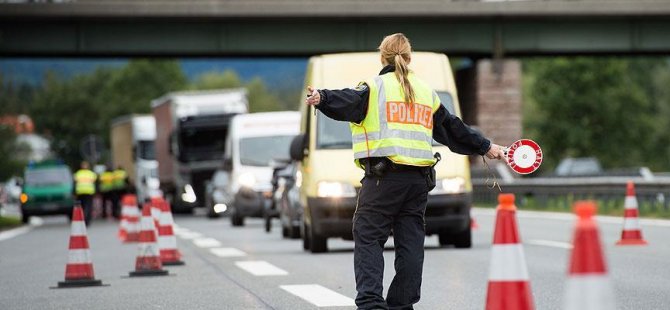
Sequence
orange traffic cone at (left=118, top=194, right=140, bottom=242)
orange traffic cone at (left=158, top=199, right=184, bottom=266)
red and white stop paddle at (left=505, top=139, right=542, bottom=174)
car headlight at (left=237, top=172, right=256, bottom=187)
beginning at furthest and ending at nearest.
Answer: car headlight at (left=237, top=172, right=256, bottom=187) → orange traffic cone at (left=118, top=194, right=140, bottom=242) → orange traffic cone at (left=158, top=199, right=184, bottom=266) → red and white stop paddle at (left=505, top=139, right=542, bottom=174)

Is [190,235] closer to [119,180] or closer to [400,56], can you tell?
[400,56]

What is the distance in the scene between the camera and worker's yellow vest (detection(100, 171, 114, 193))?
141 ft

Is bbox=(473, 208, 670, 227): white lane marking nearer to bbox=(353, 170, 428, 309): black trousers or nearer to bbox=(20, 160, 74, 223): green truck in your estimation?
bbox=(20, 160, 74, 223): green truck

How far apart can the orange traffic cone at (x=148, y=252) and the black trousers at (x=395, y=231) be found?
6.45 metres

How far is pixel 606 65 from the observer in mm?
101312

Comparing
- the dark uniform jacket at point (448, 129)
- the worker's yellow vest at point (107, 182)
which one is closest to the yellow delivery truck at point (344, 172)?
the dark uniform jacket at point (448, 129)

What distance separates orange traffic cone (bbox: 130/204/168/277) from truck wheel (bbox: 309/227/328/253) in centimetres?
307

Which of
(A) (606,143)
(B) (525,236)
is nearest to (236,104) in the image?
(B) (525,236)

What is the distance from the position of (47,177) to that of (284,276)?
29.5 m

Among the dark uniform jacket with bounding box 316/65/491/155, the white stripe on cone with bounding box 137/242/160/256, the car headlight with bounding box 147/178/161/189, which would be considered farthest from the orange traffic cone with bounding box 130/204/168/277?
the car headlight with bounding box 147/178/161/189

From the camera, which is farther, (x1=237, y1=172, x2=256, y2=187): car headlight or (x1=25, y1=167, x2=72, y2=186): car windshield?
(x1=25, y1=167, x2=72, y2=186): car windshield

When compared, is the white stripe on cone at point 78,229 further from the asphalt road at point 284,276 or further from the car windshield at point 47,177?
the car windshield at point 47,177

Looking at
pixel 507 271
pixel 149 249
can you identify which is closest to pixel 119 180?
pixel 149 249

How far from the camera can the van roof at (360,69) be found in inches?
737
